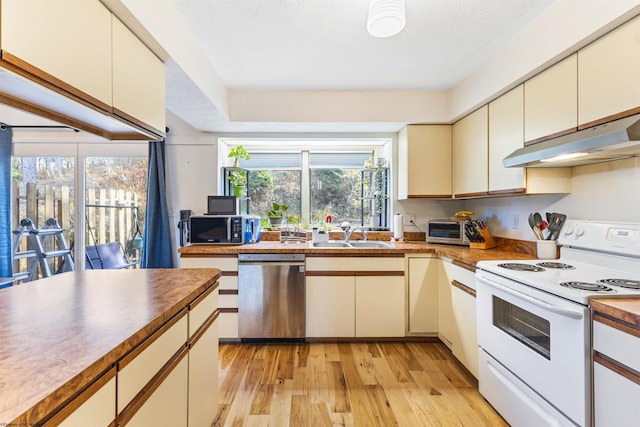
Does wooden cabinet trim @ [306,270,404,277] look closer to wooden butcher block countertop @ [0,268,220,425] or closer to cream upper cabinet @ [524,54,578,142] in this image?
wooden butcher block countertop @ [0,268,220,425]

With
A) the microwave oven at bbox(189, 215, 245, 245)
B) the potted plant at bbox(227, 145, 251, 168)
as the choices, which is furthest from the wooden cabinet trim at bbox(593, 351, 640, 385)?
the potted plant at bbox(227, 145, 251, 168)

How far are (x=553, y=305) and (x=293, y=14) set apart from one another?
6.86 feet

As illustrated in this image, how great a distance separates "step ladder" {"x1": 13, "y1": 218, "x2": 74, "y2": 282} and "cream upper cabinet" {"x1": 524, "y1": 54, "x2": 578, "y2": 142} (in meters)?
4.47

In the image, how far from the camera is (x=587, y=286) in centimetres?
131

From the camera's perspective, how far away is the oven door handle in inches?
47.7

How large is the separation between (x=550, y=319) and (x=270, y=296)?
2.02m

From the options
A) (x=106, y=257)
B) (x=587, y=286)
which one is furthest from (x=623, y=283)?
(x=106, y=257)

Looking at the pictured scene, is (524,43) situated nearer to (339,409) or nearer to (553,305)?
(553,305)

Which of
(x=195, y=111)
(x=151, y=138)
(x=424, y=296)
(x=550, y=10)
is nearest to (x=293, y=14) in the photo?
(x=151, y=138)

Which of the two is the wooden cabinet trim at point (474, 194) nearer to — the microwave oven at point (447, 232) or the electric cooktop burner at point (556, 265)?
the microwave oven at point (447, 232)

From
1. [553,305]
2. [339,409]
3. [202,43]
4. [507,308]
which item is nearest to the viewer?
[553,305]

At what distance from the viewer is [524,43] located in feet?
6.31

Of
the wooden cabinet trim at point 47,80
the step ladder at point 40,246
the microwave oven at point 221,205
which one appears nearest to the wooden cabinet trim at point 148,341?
the wooden cabinet trim at point 47,80

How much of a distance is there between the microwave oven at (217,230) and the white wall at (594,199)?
8.15ft
